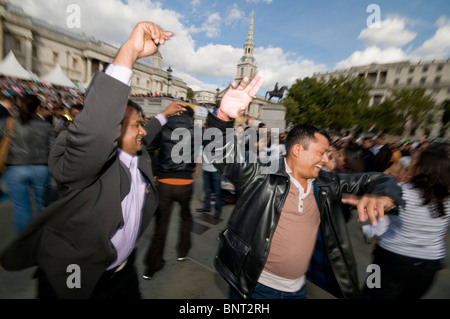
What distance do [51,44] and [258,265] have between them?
4822 centimetres

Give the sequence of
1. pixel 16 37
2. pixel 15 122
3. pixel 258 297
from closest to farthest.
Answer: pixel 258 297
pixel 15 122
pixel 16 37

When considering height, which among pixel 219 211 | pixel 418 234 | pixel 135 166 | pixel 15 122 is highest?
pixel 15 122

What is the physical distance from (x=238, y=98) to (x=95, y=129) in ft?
4.64

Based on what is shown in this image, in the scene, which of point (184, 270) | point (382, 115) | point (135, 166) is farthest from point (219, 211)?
point (382, 115)

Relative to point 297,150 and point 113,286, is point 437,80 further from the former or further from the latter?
point 113,286

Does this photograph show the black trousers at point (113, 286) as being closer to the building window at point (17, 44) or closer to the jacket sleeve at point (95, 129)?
the jacket sleeve at point (95, 129)

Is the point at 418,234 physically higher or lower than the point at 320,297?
higher

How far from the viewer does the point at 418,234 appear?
1738 mm

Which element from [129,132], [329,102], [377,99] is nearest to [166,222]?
[129,132]

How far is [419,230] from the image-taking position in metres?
1.74

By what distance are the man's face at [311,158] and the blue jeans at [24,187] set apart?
3419 mm

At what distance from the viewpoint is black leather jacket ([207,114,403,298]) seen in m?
1.54
